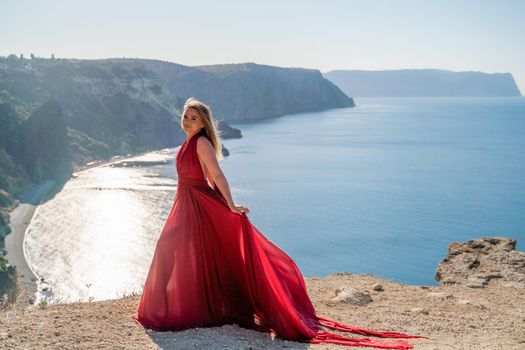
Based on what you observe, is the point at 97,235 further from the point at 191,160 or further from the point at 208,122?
the point at 208,122

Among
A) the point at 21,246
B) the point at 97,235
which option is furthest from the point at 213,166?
the point at 97,235

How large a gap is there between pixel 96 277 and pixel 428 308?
45276 mm

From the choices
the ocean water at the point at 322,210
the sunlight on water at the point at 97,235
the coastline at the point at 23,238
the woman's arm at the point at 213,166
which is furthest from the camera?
the ocean water at the point at 322,210

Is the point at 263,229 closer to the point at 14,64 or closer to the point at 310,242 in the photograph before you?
the point at 310,242

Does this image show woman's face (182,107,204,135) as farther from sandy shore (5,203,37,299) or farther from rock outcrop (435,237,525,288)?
sandy shore (5,203,37,299)

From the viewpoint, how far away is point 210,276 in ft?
22.1

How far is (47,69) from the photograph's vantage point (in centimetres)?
14400

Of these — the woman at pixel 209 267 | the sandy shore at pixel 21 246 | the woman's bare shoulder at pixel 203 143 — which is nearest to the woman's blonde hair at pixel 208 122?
the woman at pixel 209 267


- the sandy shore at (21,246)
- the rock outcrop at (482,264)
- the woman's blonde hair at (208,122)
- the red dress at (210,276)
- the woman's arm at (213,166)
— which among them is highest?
the woman's blonde hair at (208,122)

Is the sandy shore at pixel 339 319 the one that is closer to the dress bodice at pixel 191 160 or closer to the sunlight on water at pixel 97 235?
the dress bodice at pixel 191 160

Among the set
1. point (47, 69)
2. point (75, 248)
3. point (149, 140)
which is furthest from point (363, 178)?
point (47, 69)

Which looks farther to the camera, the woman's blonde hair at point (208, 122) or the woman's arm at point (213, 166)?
the woman's blonde hair at point (208, 122)

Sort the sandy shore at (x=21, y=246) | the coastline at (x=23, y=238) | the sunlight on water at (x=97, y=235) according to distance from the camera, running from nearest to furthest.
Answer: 1. the coastline at (x=23, y=238)
2. the sandy shore at (x=21, y=246)
3. the sunlight on water at (x=97, y=235)

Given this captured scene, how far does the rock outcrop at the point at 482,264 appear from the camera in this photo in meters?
11.2
